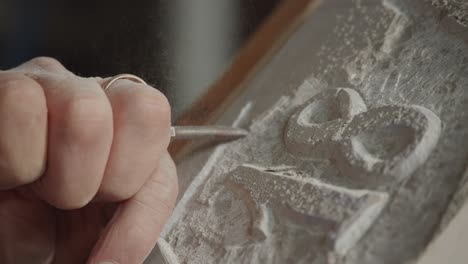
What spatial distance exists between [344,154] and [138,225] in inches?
5.2

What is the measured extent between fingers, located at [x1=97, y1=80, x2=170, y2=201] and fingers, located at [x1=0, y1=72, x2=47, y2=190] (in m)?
0.04

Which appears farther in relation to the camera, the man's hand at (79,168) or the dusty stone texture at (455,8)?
the dusty stone texture at (455,8)

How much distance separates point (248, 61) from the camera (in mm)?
539

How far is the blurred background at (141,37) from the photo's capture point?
0.42 meters

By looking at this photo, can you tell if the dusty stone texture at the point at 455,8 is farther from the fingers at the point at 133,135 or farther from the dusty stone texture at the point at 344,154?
the fingers at the point at 133,135

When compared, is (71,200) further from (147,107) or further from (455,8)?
(455,8)

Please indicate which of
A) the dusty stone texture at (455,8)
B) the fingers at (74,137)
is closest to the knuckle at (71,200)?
the fingers at (74,137)

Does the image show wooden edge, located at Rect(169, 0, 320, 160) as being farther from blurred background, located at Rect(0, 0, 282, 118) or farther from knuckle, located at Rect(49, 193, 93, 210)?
knuckle, located at Rect(49, 193, 93, 210)

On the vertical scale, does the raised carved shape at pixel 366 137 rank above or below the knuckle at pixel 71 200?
above

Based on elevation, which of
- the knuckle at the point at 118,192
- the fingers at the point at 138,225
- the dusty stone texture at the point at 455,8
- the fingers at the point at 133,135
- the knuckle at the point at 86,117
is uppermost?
the dusty stone texture at the point at 455,8

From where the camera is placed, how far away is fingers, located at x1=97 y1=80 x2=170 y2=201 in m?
0.31

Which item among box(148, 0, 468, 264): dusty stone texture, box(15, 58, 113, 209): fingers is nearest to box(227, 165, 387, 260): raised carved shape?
box(148, 0, 468, 264): dusty stone texture

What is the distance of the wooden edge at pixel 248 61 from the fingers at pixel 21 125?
0.49 feet

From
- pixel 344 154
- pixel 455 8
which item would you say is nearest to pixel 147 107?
pixel 344 154
